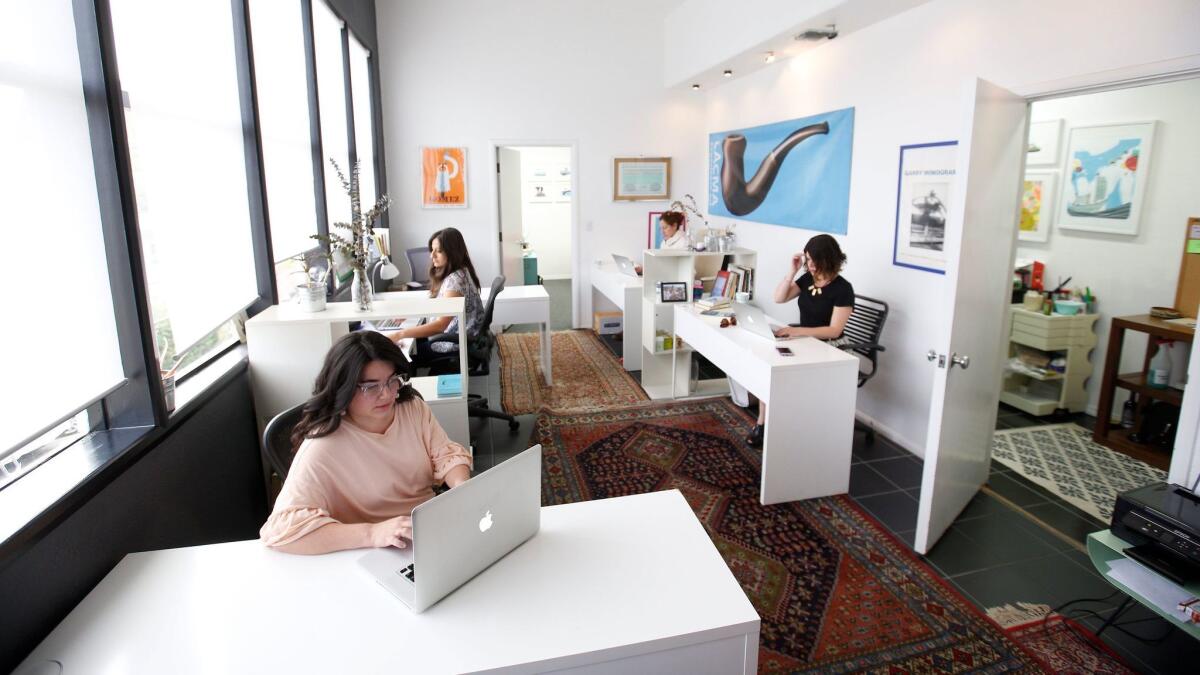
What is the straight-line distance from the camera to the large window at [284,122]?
322 centimetres

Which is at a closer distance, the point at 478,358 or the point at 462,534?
the point at 462,534

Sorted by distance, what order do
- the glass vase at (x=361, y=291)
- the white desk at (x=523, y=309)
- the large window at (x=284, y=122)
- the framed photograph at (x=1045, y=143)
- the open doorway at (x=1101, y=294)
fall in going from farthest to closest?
the white desk at (x=523, y=309)
the framed photograph at (x=1045, y=143)
the open doorway at (x=1101, y=294)
the large window at (x=284, y=122)
the glass vase at (x=361, y=291)

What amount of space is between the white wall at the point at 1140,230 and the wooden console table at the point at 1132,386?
28 centimetres

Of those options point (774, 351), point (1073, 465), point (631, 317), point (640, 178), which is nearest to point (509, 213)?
point (640, 178)

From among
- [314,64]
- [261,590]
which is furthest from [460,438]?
[314,64]

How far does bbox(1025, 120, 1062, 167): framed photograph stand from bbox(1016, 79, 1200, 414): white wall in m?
0.04

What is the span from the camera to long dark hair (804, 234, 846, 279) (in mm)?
3686

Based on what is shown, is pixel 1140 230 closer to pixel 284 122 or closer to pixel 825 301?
pixel 825 301

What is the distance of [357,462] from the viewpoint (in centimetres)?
176

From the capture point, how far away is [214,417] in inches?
87.6

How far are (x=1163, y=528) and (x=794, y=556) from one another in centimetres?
124

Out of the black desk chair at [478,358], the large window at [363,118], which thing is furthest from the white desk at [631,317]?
the large window at [363,118]

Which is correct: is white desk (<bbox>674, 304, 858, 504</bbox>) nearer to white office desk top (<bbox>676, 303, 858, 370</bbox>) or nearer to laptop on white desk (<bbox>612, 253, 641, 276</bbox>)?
white office desk top (<bbox>676, 303, 858, 370</bbox>)

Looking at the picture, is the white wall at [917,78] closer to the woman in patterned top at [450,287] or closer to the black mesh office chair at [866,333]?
the black mesh office chair at [866,333]
